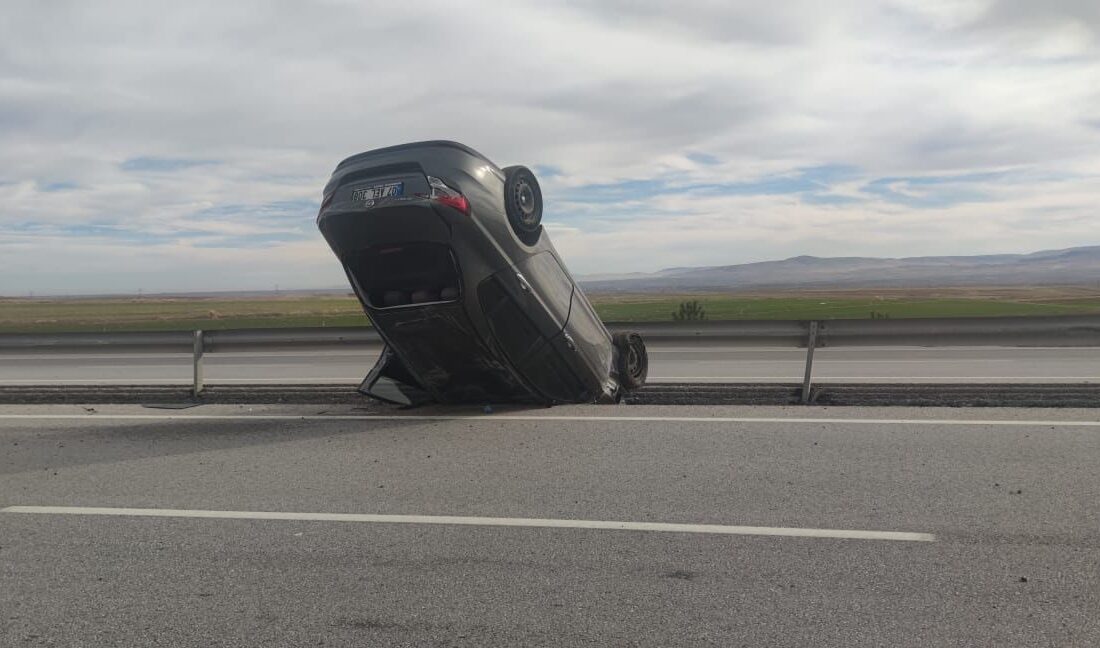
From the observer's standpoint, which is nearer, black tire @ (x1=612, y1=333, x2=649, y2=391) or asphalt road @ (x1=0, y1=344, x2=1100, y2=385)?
black tire @ (x1=612, y1=333, x2=649, y2=391)

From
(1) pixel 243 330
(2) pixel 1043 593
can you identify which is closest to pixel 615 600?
(2) pixel 1043 593

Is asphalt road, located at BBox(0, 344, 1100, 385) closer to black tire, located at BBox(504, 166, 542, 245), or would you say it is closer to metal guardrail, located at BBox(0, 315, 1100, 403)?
metal guardrail, located at BBox(0, 315, 1100, 403)

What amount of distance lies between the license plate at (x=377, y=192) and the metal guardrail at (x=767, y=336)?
143 inches

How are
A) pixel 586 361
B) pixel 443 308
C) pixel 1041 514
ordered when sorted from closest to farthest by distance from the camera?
pixel 1041 514
pixel 443 308
pixel 586 361

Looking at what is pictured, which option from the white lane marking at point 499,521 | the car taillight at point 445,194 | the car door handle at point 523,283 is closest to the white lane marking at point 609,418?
the car door handle at point 523,283

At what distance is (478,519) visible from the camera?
4.85 m

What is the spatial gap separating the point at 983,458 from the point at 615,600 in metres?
3.53

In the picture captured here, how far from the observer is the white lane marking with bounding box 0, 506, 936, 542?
4.43 m

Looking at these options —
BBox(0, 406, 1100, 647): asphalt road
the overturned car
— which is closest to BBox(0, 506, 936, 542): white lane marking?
BBox(0, 406, 1100, 647): asphalt road

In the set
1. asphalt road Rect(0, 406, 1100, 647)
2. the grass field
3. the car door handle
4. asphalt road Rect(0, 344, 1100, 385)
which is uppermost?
the car door handle

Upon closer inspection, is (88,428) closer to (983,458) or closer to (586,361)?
(586,361)

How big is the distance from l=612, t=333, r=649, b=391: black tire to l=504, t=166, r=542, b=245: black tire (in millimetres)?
1961

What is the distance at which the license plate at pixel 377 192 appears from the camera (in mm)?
6629

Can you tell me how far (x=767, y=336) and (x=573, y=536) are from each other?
17.5 feet
